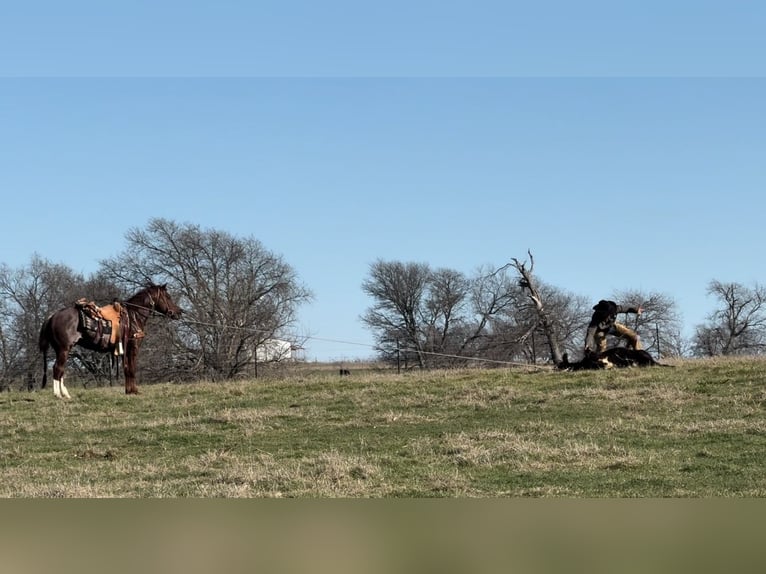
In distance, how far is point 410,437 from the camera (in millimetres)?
14281

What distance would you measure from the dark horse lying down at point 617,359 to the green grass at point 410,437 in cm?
107

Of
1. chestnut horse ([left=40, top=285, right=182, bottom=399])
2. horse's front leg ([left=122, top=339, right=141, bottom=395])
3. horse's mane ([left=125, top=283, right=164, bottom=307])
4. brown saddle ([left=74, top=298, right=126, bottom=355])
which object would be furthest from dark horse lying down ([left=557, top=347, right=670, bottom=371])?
brown saddle ([left=74, top=298, right=126, bottom=355])

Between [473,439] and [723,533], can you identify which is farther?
[473,439]

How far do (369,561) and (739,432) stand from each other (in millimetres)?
13801

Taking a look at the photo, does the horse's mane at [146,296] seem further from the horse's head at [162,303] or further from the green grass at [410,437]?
the green grass at [410,437]

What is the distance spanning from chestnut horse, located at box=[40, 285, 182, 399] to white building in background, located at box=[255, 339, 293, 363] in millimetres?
32266

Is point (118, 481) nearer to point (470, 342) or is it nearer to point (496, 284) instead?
point (470, 342)

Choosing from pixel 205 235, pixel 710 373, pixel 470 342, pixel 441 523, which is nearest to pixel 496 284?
pixel 470 342

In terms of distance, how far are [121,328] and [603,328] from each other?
48.1ft

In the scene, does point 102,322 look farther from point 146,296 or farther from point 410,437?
point 410,437

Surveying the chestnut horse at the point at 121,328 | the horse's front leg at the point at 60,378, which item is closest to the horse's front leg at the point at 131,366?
the chestnut horse at the point at 121,328

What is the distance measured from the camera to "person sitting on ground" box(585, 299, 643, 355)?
23.2 meters

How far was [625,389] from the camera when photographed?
1886 cm

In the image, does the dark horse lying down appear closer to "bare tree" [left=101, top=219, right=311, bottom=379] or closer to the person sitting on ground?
the person sitting on ground
